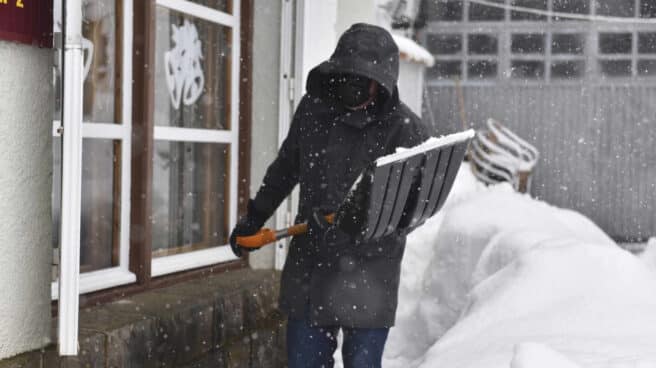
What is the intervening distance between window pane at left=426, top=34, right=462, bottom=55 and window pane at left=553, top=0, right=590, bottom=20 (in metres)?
1.57

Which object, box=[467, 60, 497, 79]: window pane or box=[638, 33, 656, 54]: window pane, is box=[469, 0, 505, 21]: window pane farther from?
box=[638, 33, 656, 54]: window pane

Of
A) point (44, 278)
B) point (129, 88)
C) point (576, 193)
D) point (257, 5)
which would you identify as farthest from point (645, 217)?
point (44, 278)

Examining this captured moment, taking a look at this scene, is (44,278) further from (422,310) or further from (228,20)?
(422,310)

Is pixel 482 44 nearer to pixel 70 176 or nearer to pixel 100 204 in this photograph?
pixel 100 204

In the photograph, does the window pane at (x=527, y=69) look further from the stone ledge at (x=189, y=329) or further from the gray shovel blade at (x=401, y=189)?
the gray shovel blade at (x=401, y=189)

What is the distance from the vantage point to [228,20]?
5137 mm

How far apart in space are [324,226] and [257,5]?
2446mm

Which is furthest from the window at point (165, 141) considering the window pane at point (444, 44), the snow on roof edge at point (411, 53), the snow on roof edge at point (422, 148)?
the window pane at point (444, 44)

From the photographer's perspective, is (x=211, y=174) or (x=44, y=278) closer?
(x=44, y=278)

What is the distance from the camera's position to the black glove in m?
3.55

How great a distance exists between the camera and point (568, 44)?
575 inches

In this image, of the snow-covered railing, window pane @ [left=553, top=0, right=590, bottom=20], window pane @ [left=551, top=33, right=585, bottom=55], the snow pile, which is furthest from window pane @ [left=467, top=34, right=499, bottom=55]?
the snow pile

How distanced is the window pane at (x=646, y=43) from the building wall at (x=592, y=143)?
2.42ft

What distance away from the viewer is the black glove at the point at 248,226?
3.55m
